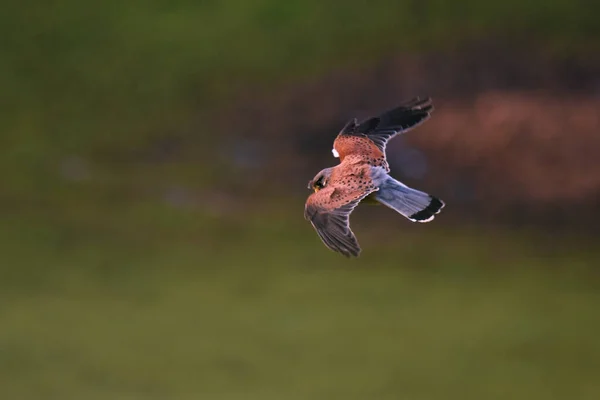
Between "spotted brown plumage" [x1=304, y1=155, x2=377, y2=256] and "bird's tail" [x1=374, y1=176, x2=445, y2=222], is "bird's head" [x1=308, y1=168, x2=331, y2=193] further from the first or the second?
"bird's tail" [x1=374, y1=176, x2=445, y2=222]

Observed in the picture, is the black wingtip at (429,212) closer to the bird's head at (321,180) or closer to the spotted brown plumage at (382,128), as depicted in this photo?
the bird's head at (321,180)

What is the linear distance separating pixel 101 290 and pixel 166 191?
1.72m

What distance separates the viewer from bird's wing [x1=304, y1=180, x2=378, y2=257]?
13.6ft

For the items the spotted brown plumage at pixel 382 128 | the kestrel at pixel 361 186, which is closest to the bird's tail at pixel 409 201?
the kestrel at pixel 361 186

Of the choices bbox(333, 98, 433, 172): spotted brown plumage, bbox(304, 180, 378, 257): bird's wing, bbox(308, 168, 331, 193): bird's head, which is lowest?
bbox(304, 180, 378, 257): bird's wing

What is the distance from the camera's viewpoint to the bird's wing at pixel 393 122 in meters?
5.25

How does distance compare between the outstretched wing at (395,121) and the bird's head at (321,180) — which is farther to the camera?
the outstretched wing at (395,121)

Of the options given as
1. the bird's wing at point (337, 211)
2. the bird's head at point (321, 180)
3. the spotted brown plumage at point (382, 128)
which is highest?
the spotted brown plumage at point (382, 128)

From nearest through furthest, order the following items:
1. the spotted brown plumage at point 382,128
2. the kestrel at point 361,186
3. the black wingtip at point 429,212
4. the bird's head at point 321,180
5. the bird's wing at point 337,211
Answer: the bird's wing at point 337,211 → the kestrel at point 361,186 → the black wingtip at point 429,212 → the bird's head at point 321,180 → the spotted brown plumage at point 382,128

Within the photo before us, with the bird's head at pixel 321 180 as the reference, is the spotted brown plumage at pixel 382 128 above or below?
above

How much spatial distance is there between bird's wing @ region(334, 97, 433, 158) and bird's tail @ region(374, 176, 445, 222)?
614 millimetres

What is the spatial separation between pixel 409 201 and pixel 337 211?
14.1 inches

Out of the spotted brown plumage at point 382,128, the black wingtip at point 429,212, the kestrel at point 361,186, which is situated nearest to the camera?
the kestrel at point 361,186

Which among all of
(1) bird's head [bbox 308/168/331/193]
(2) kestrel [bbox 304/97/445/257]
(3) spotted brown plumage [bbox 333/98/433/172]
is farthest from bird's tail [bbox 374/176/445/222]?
(3) spotted brown plumage [bbox 333/98/433/172]
